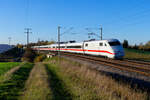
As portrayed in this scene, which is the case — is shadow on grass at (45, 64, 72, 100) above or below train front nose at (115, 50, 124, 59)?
below

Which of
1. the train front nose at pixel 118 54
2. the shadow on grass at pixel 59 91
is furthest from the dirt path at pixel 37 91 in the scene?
the train front nose at pixel 118 54

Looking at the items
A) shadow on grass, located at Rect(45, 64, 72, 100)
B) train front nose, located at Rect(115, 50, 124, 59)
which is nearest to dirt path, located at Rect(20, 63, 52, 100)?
shadow on grass, located at Rect(45, 64, 72, 100)

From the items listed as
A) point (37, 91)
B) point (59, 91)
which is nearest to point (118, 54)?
point (59, 91)

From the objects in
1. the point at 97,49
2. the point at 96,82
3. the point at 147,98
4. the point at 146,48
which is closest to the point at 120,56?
the point at 97,49

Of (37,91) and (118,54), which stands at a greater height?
(118,54)

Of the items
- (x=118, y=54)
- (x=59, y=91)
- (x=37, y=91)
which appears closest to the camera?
(x=37, y=91)

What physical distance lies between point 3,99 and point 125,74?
901 centimetres

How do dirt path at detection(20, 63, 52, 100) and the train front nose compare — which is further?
the train front nose

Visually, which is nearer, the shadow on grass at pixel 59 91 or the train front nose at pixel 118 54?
the shadow on grass at pixel 59 91

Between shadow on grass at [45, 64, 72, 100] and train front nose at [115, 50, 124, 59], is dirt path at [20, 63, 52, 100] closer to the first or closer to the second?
shadow on grass at [45, 64, 72, 100]

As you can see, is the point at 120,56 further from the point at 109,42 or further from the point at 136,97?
the point at 136,97

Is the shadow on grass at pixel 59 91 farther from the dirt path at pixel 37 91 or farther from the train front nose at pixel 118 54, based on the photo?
the train front nose at pixel 118 54

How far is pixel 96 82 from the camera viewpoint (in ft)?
34.0

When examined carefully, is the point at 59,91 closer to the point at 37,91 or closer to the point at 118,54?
the point at 37,91
